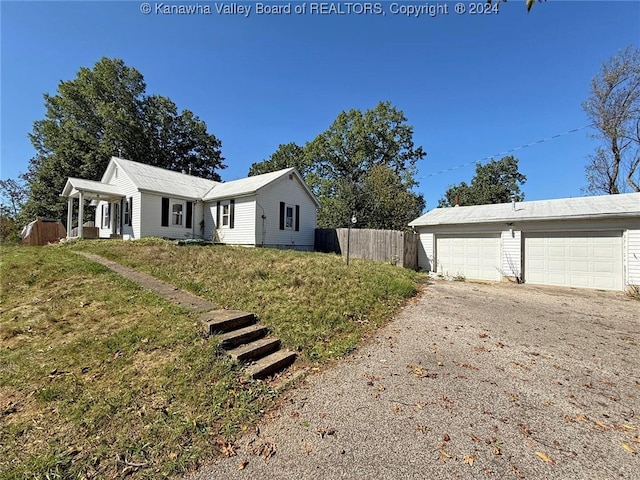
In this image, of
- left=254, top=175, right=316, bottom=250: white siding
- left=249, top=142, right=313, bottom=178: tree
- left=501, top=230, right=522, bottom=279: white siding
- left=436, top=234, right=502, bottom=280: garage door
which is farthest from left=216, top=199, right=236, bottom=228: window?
left=249, top=142, right=313, bottom=178: tree

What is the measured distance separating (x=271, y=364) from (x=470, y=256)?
466 inches

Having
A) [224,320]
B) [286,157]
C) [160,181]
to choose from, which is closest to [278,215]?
[160,181]

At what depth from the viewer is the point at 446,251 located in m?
13.5

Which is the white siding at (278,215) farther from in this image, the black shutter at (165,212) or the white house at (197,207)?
the black shutter at (165,212)

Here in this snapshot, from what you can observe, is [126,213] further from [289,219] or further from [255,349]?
[255,349]

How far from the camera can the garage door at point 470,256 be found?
1215 cm

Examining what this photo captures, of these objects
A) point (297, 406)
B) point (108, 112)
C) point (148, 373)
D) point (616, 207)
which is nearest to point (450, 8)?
point (297, 406)

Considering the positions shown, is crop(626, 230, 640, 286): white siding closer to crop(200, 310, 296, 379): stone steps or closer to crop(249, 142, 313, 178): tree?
crop(200, 310, 296, 379): stone steps

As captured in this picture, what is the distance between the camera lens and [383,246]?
46.1 feet

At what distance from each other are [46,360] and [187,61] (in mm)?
10622

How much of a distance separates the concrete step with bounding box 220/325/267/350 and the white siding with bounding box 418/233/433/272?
11286mm

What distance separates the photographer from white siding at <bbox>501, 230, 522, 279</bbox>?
1145cm

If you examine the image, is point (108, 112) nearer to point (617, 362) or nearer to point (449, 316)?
point (449, 316)

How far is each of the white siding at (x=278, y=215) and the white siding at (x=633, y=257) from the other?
1378cm
